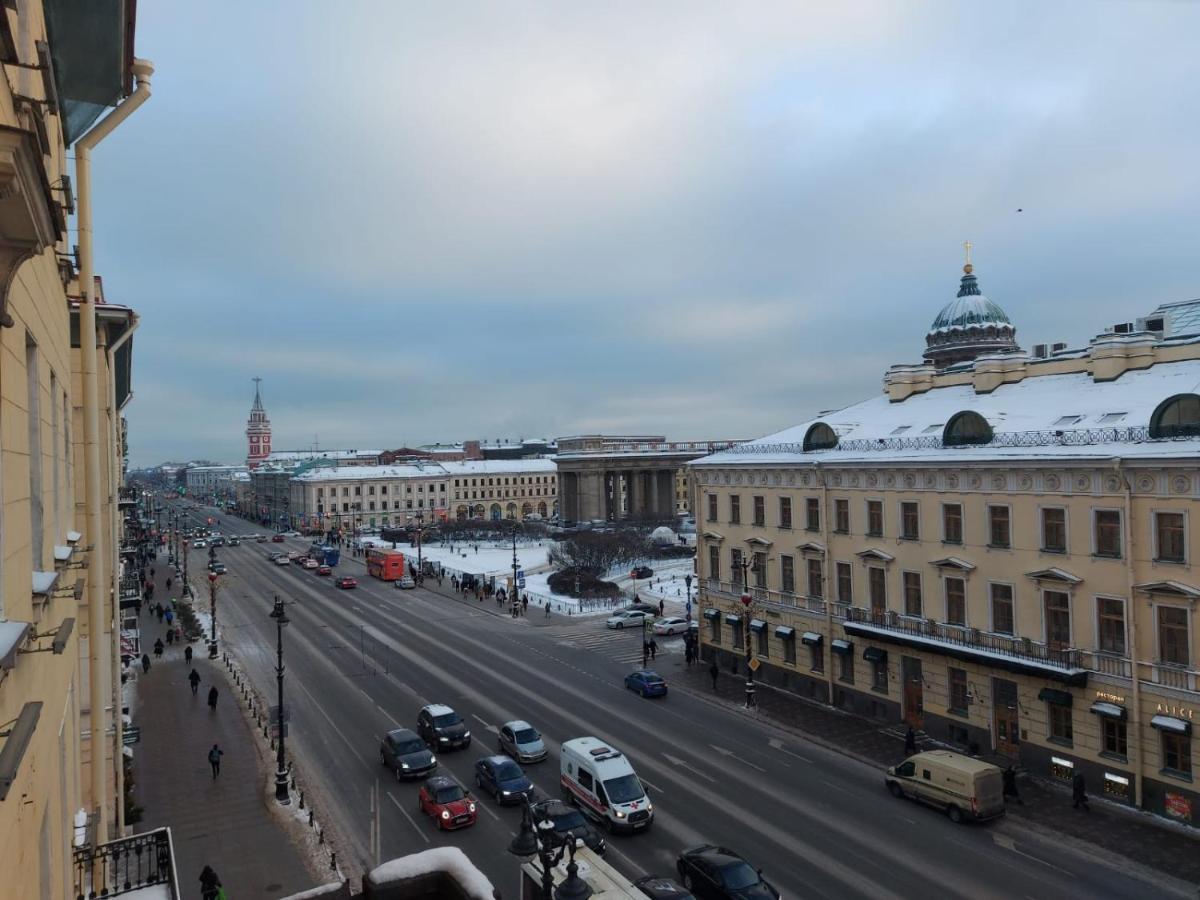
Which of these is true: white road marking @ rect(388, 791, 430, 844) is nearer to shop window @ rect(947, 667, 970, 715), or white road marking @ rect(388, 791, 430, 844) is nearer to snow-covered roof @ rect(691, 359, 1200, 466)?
shop window @ rect(947, 667, 970, 715)

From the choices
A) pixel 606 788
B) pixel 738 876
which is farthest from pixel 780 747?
pixel 738 876

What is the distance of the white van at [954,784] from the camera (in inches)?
857

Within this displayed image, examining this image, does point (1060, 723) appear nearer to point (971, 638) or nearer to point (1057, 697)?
point (1057, 697)

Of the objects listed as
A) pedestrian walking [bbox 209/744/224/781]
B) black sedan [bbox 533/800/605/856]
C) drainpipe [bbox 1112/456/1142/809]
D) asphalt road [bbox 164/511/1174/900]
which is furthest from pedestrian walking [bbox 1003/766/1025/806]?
pedestrian walking [bbox 209/744/224/781]

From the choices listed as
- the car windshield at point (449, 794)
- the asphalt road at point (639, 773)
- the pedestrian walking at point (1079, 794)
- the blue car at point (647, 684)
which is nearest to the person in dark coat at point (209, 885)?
the asphalt road at point (639, 773)

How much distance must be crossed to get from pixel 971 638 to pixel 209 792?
981 inches

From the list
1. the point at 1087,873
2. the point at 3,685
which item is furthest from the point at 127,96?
the point at 1087,873

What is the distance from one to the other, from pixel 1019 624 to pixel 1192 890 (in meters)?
8.89

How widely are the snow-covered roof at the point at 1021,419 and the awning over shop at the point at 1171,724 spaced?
7086 millimetres

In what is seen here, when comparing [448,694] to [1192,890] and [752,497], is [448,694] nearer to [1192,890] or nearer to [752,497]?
[752,497]

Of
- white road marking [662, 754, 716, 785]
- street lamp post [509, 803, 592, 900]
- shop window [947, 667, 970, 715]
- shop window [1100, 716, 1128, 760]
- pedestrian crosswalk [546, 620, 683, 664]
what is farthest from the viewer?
pedestrian crosswalk [546, 620, 683, 664]

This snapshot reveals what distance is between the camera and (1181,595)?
70.9ft

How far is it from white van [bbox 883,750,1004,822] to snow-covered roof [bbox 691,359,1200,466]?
9.48 meters

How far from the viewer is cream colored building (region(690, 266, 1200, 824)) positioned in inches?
877
